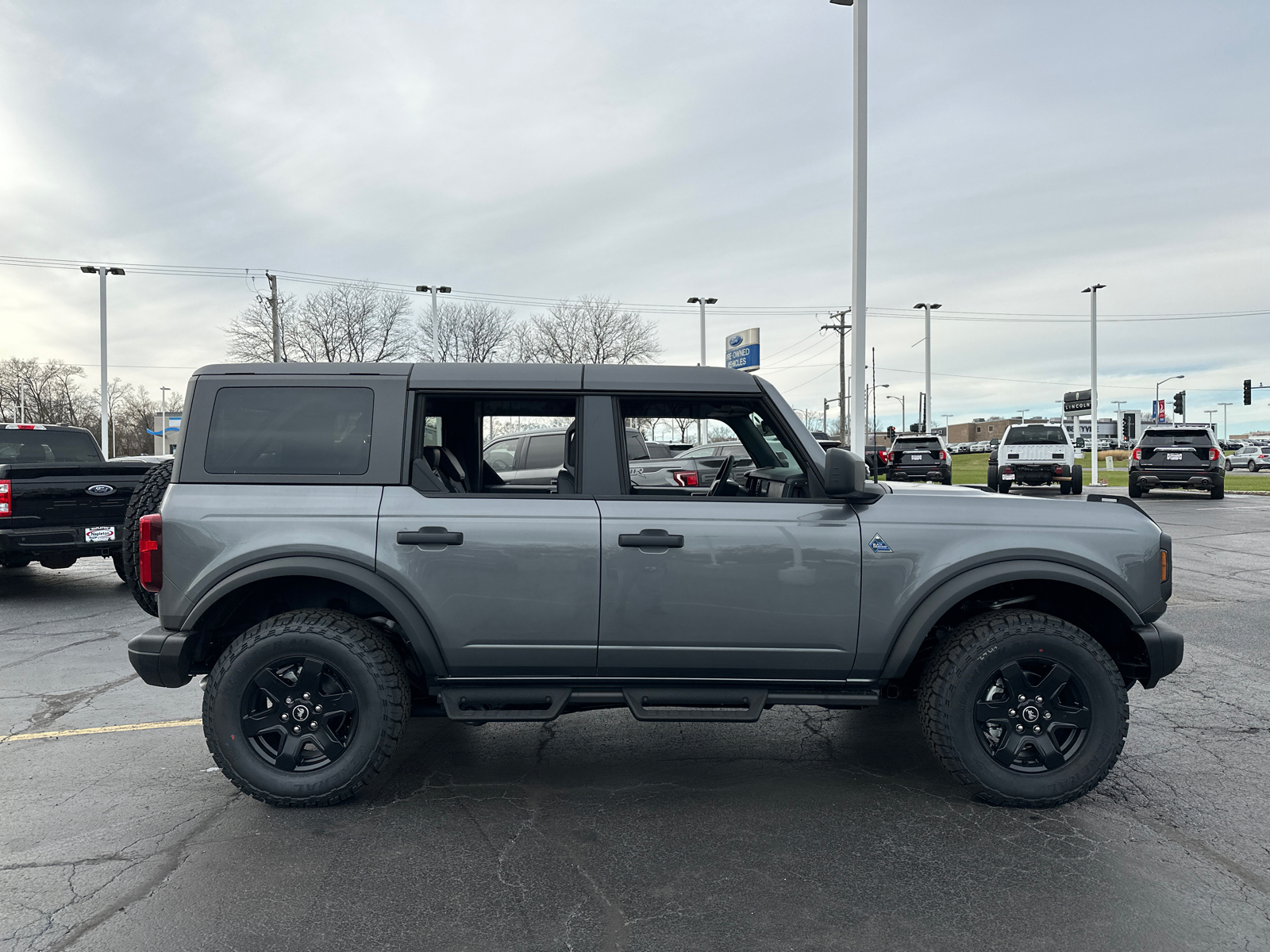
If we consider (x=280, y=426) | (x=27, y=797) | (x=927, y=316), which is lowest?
(x=27, y=797)

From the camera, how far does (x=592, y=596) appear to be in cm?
362

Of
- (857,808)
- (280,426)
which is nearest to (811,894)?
(857,808)

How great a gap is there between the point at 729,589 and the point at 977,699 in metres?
1.15

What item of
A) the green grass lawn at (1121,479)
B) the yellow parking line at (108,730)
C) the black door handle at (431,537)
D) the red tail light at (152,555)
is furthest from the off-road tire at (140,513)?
the green grass lawn at (1121,479)

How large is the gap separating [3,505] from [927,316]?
47182 mm

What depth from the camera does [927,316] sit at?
48.7 metres

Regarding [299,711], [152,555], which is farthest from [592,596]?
[152,555]

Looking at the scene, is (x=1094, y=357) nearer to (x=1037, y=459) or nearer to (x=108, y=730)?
(x=1037, y=459)

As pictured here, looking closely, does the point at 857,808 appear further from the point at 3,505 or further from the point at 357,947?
the point at 3,505

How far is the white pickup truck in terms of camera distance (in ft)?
74.7

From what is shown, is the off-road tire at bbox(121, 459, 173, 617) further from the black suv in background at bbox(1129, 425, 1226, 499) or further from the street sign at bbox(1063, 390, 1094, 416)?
the street sign at bbox(1063, 390, 1094, 416)

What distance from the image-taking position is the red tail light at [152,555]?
3.69 metres

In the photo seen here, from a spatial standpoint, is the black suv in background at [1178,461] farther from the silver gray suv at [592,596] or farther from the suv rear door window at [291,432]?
the suv rear door window at [291,432]

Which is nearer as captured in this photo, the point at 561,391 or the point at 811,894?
the point at 811,894
